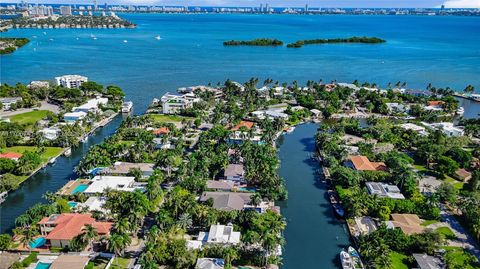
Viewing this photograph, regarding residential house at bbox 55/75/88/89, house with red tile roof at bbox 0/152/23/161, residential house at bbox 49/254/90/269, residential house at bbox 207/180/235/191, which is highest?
residential house at bbox 55/75/88/89

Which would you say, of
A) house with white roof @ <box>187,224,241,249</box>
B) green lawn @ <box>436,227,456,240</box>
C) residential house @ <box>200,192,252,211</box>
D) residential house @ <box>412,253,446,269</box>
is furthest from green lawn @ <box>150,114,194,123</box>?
residential house @ <box>412,253,446,269</box>

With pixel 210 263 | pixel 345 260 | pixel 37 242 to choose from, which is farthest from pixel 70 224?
pixel 345 260

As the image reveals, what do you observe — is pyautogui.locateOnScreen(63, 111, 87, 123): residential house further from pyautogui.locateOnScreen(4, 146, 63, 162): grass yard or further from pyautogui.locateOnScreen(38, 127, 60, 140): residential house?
pyautogui.locateOnScreen(4, 146, 63, 162): grass yard

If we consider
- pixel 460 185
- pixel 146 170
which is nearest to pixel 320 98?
pixel 460 185

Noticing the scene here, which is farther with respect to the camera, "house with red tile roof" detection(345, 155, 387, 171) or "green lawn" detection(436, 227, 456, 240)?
"house with red tile roof" detection(345, 155, 387, 171)

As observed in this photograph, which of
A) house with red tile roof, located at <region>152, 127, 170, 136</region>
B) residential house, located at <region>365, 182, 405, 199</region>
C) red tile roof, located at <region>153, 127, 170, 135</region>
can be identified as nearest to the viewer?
residential house, located at <region>365, 182, 405, 199</region>

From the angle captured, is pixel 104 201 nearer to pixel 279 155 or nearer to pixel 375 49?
pixel 279 155
